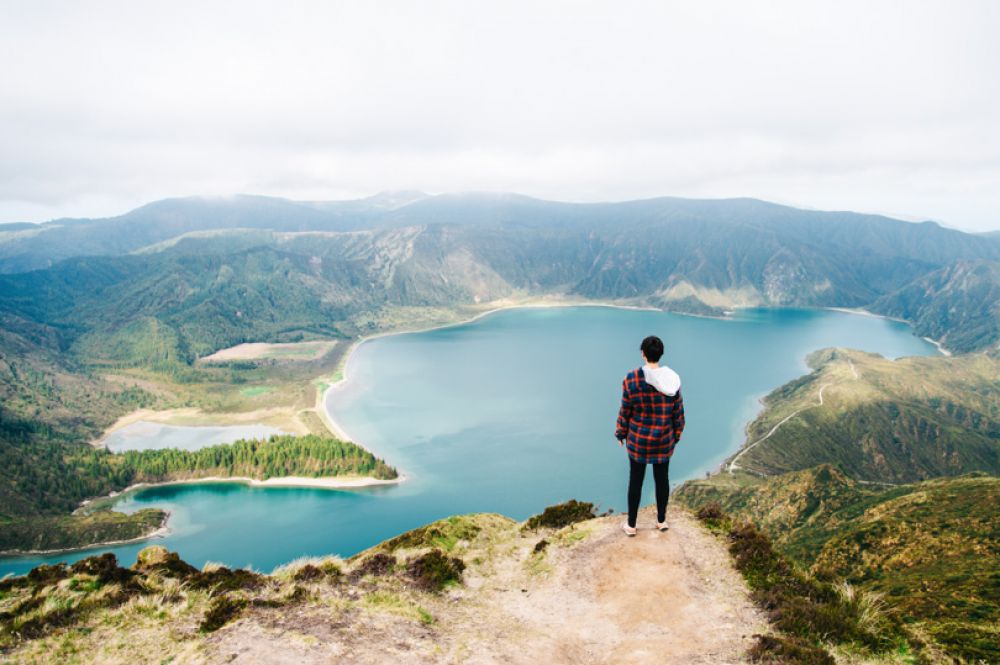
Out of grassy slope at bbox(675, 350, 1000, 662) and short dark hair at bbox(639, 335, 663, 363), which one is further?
grassy slope at bbox(675, 350, 1000, 662)

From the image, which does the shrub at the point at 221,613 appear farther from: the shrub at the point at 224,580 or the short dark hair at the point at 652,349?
the short dark hair at the point at 652,349

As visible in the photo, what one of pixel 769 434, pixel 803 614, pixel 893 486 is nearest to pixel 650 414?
pixel 803 614

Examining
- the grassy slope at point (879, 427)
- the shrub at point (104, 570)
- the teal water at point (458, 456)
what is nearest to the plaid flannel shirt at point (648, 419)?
the shrub at point (104, 570)

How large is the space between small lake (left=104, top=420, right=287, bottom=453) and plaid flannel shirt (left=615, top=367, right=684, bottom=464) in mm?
125498

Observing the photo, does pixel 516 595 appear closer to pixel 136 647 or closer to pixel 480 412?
pixel 136 647

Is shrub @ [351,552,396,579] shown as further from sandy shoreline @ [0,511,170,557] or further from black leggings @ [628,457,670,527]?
sandy shoreline @ [0,511,170,557]

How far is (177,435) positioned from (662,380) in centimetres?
14668

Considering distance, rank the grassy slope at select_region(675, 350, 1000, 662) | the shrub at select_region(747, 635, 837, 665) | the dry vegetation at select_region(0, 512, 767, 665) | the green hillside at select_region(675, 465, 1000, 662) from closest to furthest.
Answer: the shrub at select_region(747, 635, 837, 665), the dry vegetation at select_region(0, 512, 767, 665), the green hillside at select_region(675, 465, 1000, 662), the grassy slope at select_region(675, 350, 1000, 662)

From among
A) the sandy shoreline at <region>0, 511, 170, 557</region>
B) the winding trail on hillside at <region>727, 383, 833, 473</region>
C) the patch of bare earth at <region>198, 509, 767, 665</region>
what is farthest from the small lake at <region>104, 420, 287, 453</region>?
the patch of bare earth at <region>198, 509, 767, 665</region>

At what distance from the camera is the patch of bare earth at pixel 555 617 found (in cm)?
804

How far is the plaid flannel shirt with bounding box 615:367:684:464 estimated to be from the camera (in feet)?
33.9

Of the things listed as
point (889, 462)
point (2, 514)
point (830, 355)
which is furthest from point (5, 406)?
point (830, 355)

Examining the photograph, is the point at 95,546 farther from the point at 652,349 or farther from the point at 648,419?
the point at 652,349

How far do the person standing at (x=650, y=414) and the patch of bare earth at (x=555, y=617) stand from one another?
64.6 inches
